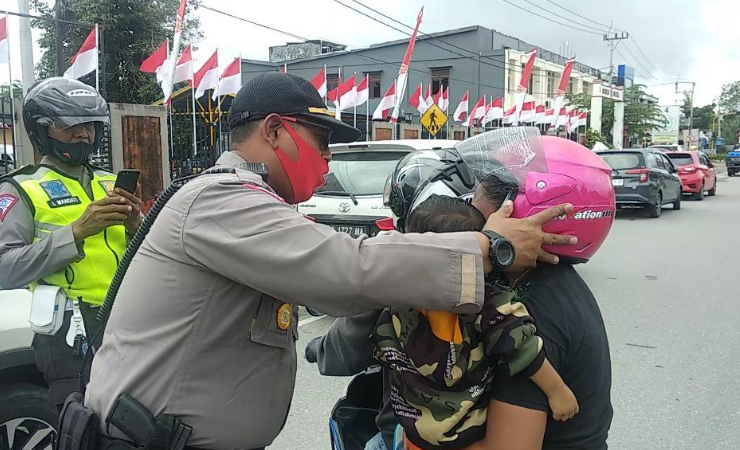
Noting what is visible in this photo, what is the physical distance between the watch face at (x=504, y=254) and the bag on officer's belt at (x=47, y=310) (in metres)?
1.86

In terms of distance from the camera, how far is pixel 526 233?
4.32 ft

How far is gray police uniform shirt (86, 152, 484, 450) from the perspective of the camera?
1220 mm

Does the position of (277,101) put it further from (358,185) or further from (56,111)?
(358,185)

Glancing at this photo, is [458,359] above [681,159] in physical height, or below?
below

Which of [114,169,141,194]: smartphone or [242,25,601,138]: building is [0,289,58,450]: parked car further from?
[242,25,601,138]: building

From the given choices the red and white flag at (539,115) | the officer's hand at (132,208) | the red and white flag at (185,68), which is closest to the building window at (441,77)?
the red and white flag at (539,115)

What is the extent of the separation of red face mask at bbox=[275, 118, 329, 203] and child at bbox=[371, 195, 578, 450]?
0.38m

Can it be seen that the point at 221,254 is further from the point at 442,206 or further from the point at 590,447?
the point at 590,447

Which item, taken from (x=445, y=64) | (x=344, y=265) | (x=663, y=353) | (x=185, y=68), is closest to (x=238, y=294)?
(x=344, y=265)

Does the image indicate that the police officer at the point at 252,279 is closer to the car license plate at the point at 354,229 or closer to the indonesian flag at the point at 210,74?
the car license plate at the point at 354,229

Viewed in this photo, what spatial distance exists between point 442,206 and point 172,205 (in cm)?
65

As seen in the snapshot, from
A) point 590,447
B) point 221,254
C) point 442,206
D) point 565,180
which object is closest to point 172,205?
point 221,254

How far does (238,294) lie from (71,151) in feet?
5.06

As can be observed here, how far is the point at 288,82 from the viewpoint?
1.64 m
